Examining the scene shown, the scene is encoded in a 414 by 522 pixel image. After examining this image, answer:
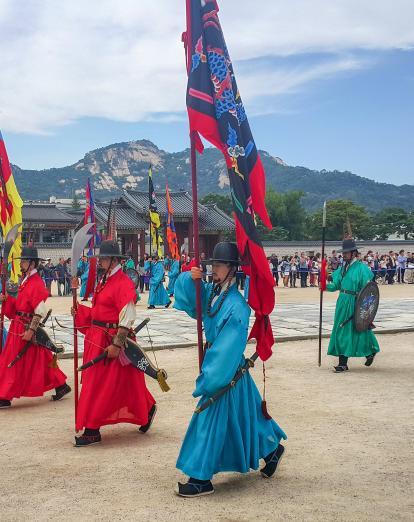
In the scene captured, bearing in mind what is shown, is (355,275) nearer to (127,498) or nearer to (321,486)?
(321,486)

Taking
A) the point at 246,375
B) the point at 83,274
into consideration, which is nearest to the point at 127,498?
the point at 246,375

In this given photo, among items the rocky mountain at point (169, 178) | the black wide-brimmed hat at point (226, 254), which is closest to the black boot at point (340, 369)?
the black wide-brimmed hat at point (226, 254)

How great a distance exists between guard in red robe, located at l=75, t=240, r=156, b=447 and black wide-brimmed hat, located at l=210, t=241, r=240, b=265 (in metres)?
1.49

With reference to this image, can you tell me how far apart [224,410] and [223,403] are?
0.05m

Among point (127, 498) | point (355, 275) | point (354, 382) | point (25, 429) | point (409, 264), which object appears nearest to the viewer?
point (127, 498)

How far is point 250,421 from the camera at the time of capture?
13.7 feet

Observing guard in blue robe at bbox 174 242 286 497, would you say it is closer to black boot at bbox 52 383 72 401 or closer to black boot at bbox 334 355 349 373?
black boot at bbox 52 383 72 401

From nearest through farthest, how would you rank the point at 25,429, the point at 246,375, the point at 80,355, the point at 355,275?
the point at 246,375, the point at 25,429, the point at 355,275, the point at 80,355

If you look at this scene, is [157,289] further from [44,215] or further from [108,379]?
[44,215]

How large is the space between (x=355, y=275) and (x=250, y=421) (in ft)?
15.9

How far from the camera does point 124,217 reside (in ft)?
143

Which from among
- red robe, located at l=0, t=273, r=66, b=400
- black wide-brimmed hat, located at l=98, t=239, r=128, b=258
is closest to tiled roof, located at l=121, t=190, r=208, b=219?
red robe, located at l=0, t=273, r=66, b=400

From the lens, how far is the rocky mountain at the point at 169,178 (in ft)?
428

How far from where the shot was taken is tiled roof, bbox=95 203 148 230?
42.1 m
